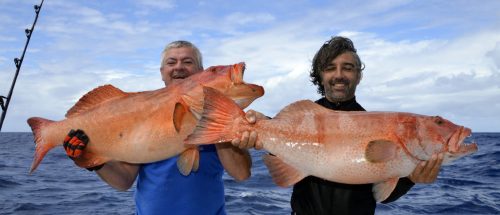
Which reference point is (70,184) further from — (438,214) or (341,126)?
(341,126)

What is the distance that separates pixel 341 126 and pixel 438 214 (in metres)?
7.58

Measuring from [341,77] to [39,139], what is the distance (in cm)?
286

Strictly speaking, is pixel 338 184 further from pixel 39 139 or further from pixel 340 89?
pixel 39 139

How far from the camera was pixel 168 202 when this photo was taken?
4.42m

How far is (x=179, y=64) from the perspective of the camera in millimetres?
4672

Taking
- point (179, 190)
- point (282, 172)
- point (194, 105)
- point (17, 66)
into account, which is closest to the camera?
point (194, 105)

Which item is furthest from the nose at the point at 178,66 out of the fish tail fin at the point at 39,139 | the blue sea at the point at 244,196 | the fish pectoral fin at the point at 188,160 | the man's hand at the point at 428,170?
the blue sea at the point at 244,196

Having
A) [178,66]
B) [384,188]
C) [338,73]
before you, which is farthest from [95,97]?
[384,188]

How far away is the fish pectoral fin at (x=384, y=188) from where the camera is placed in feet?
12.6

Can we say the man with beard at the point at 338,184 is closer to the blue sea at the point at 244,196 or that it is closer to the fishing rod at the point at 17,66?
the fishing rod at the point at 17,66

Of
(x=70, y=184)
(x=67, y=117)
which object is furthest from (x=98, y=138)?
(x=70, y=184)

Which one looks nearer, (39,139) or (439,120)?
(439,120)

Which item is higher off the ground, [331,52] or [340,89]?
[331,52]

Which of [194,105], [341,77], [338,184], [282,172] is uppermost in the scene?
[341,77]
